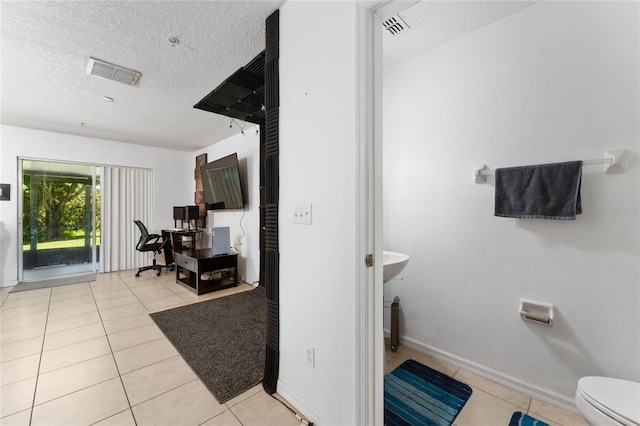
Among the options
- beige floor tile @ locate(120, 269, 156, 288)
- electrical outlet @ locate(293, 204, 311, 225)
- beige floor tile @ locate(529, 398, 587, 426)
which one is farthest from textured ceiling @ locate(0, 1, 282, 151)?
beige floor tile @ locate(529, 398, 587, 426)

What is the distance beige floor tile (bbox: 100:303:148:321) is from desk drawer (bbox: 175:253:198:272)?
2.36 feet

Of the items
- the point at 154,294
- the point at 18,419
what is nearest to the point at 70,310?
the point at 154,294

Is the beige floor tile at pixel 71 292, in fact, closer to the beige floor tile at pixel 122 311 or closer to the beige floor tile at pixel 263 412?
the beige floor tile at pixel 122 311

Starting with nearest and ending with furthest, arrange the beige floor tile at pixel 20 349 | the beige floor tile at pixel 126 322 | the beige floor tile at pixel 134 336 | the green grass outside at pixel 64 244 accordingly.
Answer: the beige floor tile at pixel 20 349 → the beige floor tile at pixel 134 336 → the beige floor tile at pixel 126 322 → the green grass outside at pixel 64 244

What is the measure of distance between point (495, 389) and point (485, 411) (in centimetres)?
25

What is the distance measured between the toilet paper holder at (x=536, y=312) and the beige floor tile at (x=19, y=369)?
10.9 ft

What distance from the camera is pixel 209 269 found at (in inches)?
145

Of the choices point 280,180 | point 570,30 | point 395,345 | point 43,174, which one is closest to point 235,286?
point 395,345

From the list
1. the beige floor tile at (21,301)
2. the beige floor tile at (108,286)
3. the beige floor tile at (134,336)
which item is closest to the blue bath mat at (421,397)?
the beige floor tile at (134,336)

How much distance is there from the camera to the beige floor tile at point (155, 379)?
1.62 metres

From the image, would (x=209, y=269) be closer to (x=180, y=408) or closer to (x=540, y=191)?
(x=180, y=408)

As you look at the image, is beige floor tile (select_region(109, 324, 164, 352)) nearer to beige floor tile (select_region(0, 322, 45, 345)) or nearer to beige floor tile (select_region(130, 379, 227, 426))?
beige floor tile (select_region(0, 322, 45, 345))

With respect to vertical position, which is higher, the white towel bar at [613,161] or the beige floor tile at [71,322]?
the white towel bar at [613,161]

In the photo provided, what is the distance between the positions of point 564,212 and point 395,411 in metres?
1.49
